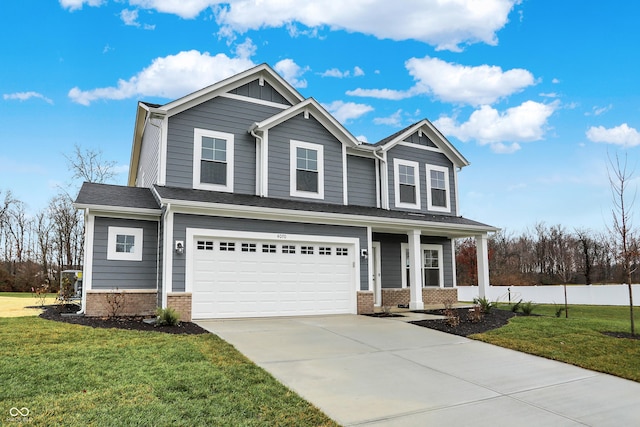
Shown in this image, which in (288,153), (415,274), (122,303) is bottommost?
(122,303)

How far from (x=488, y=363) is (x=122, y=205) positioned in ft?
31.6

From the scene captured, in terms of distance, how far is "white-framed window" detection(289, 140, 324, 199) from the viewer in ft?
45.9

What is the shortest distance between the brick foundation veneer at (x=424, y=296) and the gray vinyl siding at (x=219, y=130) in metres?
6.46

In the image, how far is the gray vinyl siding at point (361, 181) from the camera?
15.7 metres

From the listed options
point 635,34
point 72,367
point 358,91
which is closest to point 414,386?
point 72,367

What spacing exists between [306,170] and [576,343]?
895cm

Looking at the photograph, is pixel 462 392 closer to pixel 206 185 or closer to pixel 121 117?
pixel 206 185

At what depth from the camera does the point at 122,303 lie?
11477 mm

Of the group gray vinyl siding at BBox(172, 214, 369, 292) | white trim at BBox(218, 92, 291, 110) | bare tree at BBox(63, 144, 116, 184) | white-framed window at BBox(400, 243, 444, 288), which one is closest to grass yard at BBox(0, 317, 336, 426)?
gray vinyl siding at BBox(172, 214, 369, 292)

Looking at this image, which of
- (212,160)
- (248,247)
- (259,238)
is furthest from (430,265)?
(212,160)

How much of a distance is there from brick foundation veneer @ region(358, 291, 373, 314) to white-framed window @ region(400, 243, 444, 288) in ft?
12.0

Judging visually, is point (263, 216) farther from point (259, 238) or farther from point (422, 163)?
point (422, 163)

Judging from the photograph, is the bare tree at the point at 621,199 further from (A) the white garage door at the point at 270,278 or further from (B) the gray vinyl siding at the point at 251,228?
(A) the white garage door at the point at 270,278

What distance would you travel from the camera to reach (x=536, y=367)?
7129 mm
